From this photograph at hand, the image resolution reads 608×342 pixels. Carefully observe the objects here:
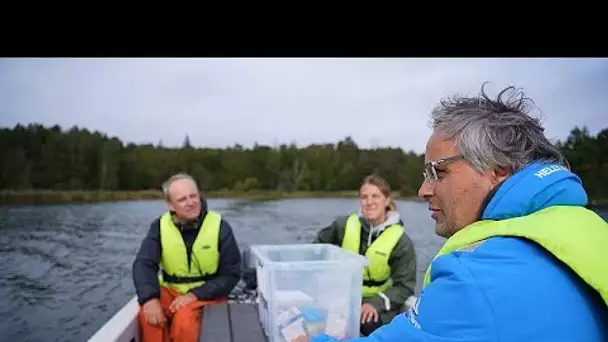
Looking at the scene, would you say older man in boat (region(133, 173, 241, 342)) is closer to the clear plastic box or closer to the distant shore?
the clear plastic box

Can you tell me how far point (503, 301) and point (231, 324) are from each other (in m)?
1.43

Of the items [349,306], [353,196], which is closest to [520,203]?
[349,306]

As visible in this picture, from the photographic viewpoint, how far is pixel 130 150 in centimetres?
397

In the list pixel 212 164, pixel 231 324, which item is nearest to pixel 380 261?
pixel 231 324

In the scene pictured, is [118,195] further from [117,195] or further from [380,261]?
[380,261]

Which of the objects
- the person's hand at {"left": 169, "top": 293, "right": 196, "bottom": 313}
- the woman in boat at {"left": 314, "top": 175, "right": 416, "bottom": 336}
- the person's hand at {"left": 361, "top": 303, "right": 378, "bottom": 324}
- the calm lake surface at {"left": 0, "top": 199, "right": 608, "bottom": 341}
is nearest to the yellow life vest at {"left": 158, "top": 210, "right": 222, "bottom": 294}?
the person's hand at {"left": 169, "top": 293, "right": 196, "bottom": 313}

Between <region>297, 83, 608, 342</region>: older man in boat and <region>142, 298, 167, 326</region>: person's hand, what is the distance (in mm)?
1706

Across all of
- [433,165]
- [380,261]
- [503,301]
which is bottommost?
[380,261]

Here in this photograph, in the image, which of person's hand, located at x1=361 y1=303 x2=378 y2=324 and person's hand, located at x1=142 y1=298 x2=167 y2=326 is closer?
person's hand, located at x1=361 y1=303 x2=378 y2=324

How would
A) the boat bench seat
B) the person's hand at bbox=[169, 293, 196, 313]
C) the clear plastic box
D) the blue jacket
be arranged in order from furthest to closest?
the person's hand at bbox=[169, 293, 196, 313] → the boat bench seat → the clear plastic box → the blue jacket

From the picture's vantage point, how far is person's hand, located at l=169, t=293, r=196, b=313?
2.32 meters

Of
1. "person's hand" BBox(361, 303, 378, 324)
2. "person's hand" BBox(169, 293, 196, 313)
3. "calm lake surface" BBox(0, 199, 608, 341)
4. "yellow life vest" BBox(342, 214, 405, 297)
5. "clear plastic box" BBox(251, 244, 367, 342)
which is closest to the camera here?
"clear plastic box" BBox(251, 244, 367, 342)

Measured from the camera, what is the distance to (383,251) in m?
2.46
